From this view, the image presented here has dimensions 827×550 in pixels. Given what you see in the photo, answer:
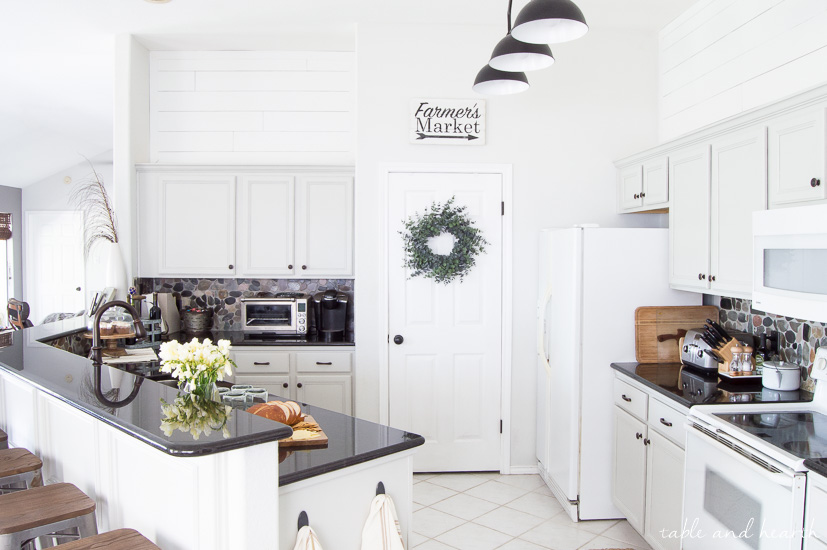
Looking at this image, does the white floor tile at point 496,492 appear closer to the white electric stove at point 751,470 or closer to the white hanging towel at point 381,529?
the white electric stove at point 751,470

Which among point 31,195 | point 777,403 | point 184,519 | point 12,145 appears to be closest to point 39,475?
point 184,519

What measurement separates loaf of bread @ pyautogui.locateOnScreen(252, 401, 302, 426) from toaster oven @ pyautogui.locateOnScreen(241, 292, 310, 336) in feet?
7.26

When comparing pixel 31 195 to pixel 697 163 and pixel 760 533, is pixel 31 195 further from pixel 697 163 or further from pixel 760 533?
pixel 760 533

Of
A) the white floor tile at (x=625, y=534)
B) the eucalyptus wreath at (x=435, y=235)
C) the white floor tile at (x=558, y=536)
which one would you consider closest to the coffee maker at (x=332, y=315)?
the eucalyptus wreath at (x=435, y=235)

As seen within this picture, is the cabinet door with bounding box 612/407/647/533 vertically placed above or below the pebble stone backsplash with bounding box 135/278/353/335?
below

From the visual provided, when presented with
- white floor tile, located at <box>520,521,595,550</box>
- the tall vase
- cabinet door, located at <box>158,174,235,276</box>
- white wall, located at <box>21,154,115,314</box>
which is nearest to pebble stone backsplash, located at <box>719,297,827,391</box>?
white floor tile, located at <box>520,521,595,550</box>

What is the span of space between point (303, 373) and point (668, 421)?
2365 millimetres

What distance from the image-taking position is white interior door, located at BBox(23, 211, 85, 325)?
8.70m

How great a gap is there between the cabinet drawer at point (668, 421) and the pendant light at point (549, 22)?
164cm

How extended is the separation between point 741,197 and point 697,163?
0.41 m

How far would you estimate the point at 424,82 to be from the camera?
4.02 meters

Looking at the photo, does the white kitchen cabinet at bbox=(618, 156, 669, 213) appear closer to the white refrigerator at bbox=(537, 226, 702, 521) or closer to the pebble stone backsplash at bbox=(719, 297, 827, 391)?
the white refrigerator at bbox=(537, 226, 702, 521)

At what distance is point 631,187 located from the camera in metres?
3.89

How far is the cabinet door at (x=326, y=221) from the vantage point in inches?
172
